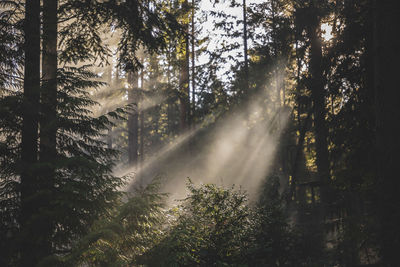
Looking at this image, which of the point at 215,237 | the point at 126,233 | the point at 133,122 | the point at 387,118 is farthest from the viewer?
the point at 133,122

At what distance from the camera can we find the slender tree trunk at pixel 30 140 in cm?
452

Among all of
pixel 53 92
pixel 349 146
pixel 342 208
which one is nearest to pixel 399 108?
pixel 349 146

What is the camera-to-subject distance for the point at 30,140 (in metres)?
5.26

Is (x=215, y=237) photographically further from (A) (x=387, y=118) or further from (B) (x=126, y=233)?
(A) (x=387, y=118)

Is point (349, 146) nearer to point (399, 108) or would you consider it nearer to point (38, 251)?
point (399, 108)

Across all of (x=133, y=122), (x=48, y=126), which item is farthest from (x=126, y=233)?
(x=133, y=122)

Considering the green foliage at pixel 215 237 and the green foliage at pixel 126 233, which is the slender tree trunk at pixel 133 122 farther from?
the green foliage at pixel 126 233

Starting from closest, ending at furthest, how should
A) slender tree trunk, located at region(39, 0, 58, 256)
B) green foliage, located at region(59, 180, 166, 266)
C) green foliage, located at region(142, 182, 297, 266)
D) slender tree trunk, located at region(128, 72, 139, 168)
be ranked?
1. green foliage, located at region(59, 180, 166, 266)
2. slender tree trunk, located at region(39, 0, 58, 256)
3. green foliage, located at region(142, 182, 297, 266)
4. slender tree trunk, located at region(128, 72, 139, 168)

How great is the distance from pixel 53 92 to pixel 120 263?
11.4 ft

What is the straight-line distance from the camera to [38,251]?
462 centimetres

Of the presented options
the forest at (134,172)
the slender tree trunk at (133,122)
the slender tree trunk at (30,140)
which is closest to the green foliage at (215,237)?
the forest at (134,172)

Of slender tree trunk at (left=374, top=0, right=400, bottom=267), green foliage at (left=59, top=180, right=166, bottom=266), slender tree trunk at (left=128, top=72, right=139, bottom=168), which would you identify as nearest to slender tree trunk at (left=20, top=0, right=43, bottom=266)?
green foliage at (left=59, top=180, right=166, bottom=266)

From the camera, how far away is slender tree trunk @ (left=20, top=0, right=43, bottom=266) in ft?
14.8

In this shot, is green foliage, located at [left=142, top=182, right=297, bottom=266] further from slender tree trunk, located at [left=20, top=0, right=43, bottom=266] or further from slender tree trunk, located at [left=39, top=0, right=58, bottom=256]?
slender tree trunk, located at [left=20, top=0, right=43, bottom=266]
